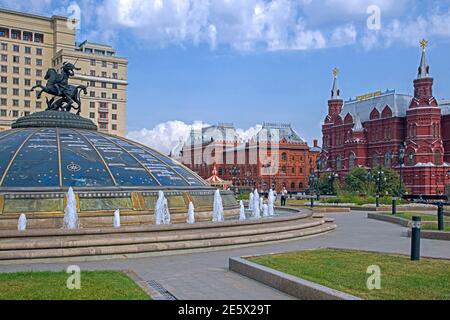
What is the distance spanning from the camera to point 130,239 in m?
8.74

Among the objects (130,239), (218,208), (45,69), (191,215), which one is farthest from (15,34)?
(130,239)

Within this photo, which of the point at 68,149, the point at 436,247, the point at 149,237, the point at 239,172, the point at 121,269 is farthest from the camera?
the point at 239,172

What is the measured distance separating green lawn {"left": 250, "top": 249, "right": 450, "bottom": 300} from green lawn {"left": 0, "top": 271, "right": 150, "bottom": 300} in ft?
7.15

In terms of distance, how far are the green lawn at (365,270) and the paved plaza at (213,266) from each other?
0.68 meters

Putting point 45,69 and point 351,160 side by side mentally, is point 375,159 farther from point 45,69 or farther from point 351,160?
→ point 45,69

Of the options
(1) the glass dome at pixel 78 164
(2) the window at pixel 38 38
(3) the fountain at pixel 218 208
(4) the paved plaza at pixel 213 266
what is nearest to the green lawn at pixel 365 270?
(4) the paved plaza at pixel 213 266

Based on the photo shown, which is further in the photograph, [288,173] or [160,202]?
[288,173]

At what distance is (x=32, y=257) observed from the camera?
807 centimetres

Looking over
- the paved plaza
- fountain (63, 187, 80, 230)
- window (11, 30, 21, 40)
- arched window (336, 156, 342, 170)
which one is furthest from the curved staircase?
window (11, 30, 21, 40)

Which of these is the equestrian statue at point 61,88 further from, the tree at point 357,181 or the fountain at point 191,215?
the tree at point 357,181

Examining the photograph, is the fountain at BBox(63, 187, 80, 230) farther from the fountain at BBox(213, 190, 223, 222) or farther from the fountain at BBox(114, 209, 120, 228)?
the fountain at BBox(213, 190, 223, 222)

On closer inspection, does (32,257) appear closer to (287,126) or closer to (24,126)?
(24,126)

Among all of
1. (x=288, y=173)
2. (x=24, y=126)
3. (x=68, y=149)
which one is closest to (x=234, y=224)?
(x=68, y=149)
